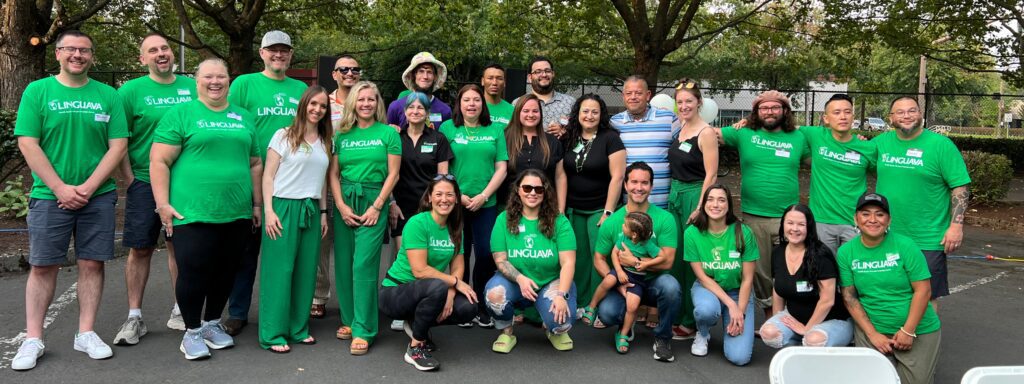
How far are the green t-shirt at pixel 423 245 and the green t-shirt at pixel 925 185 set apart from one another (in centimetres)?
277

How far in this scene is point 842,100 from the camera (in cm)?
523

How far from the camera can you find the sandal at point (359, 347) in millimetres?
4824

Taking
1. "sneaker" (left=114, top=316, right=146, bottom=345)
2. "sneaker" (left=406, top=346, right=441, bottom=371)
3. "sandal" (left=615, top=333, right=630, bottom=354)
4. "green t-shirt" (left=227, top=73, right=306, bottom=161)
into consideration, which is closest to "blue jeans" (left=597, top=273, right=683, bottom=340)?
"sandal" (left=615, top=333, right=630, bottom=354)

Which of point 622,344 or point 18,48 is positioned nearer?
point 622,344

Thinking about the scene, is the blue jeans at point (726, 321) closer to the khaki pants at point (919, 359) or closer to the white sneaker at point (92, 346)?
the khaki pants at point (919, 359)

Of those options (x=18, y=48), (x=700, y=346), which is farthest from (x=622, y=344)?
(x=18, y=48)

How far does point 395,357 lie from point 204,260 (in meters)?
1.27

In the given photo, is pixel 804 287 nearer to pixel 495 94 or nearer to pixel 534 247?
pixel 534 247

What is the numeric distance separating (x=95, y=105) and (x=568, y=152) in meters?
2.98

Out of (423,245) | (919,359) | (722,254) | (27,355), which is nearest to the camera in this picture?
(919,359)

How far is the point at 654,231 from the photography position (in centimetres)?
504

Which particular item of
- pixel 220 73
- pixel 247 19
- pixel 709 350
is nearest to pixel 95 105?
pixel 220 73

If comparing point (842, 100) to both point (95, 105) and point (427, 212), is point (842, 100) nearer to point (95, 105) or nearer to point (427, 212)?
point (427, 212)

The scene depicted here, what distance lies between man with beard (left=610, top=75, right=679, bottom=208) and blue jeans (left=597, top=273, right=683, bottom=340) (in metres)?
0.70
